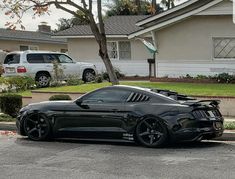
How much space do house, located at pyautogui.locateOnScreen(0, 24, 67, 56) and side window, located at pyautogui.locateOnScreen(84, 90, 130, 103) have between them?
963 inches

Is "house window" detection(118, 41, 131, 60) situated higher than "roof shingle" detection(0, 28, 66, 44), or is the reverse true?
"roof shingle" detection(0, 28, 66, 44)

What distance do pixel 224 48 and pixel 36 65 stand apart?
28.5 ft

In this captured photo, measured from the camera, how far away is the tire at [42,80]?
21945mm

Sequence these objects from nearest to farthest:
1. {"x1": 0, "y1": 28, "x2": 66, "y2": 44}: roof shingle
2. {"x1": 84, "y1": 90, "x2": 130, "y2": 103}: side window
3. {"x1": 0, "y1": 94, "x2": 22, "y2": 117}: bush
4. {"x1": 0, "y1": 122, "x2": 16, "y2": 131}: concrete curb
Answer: {"x1": 84, "y1": 90, "x2": 130, "y2": 103}: side window
{"x1": 0, "y1": 122, "x2": 16, "y2": 131}: concrete curb
{"x1": 0, "y1": 94, "x2": 22, "y2": 117}: bush
{"x1": 0, "y1": 28, "x2": 66, "y2": 44}: roof shingle

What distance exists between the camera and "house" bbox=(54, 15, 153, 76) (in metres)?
27.0

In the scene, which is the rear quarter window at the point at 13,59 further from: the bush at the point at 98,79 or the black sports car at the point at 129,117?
the black sports car at the point at 129,117

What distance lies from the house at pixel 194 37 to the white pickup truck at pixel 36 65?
397 centimetres

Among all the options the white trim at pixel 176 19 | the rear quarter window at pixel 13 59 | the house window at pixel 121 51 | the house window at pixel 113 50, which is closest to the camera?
the white trim at pixel 176 19

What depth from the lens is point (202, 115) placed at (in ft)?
31.6

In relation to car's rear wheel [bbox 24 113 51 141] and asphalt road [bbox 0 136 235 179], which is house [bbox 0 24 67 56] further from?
asphalt road [bbox 0 136 235 179]

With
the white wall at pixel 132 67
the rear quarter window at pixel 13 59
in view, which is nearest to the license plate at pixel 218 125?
the rear quarter window at pixel 13 59

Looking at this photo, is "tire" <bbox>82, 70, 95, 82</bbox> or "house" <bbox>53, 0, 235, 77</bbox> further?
"tire" <bbox>82, 70, 95, 82</bbox>

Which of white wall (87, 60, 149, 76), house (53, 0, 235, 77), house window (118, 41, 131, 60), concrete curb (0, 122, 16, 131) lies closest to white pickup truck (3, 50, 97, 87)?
house (53, 0, 235, 77)

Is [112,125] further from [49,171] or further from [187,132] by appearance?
[49,171]
